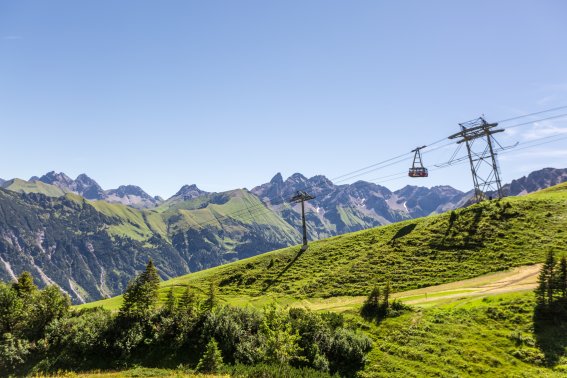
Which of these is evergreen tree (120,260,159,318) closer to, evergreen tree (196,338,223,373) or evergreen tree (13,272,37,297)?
evergreen tree (196,338,223,373)

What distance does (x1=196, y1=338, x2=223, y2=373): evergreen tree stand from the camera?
1908 inches

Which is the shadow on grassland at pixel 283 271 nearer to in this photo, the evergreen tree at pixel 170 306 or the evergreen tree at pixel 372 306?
the evergreen tree at pixel 170 306

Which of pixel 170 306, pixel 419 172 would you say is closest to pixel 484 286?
pixel 419 172

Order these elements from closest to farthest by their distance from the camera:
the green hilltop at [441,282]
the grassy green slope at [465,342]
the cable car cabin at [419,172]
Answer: the grassy green slope at [465,342] → the green hilltop at [441,282] → the cable car cabin at [419,172]

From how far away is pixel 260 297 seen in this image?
84.4m

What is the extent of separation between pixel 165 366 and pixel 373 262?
5519 cm

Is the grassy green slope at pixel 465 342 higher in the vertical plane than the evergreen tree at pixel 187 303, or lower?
lower

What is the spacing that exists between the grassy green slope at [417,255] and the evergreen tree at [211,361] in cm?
3608

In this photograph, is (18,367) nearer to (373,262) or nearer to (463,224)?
(373,262)

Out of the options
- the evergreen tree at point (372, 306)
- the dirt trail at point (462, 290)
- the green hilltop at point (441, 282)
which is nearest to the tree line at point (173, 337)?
the green hilltop at point (441, 282)

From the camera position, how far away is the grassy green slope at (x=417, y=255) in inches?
3140

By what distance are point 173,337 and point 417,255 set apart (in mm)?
58700

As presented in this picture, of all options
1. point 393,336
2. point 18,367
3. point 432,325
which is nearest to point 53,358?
point 18,367

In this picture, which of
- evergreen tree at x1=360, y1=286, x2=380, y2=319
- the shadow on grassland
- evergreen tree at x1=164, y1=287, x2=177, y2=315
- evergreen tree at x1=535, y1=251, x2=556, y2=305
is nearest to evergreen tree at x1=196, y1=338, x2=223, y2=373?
evergreen tree at x1=164, y1=287, x2=177, y2=315
